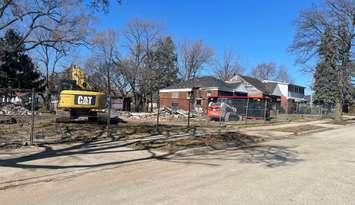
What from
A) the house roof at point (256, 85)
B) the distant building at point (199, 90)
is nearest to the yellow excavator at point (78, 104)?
the distant building at point (199, 90)

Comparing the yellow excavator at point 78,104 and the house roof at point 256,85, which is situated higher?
the house roof at point 256,85

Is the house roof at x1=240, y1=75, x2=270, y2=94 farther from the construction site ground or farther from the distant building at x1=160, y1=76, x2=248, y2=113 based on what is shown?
the construction site ground

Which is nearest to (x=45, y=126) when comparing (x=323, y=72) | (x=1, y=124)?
(x=1, y=124)

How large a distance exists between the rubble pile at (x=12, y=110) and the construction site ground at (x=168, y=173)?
248 inches

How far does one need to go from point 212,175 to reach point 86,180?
269 cm

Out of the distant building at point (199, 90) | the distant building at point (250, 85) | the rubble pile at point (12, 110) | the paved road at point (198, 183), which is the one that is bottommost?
the paved road at point (198, 183)

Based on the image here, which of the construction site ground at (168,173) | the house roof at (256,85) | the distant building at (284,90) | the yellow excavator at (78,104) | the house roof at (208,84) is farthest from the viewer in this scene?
the distant building at (284,90)

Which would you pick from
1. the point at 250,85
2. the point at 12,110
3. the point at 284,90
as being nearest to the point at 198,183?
the point at 12,110

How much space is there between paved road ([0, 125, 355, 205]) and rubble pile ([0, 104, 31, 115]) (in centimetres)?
1146

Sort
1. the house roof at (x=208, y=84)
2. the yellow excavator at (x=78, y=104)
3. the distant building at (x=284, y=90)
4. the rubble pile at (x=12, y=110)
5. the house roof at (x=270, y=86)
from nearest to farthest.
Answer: the rubble pile at (x=12, y=110) → the yellow excavator at (x=78, y=104) → the house roof at (x=208, y=84) → the house roof at (x=270, y=86) → the distant building at (x=284, y=90)

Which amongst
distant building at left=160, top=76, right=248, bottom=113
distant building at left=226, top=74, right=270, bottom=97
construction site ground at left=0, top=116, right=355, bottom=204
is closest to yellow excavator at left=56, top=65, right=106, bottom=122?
construction site ground at left=0, top=116, right=355, bottom=204

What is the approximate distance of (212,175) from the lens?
9430 mm

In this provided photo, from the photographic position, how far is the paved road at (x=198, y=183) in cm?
721

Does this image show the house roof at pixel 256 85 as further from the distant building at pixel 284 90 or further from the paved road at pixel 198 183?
the paved road at pixel 198 183
